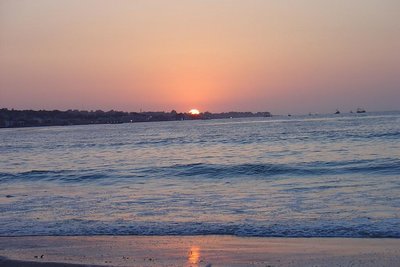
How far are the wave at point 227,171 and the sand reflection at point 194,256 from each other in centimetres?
1347

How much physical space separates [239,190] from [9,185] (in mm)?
10400

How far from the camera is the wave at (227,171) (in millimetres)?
23688

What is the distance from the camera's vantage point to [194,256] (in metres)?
9.62

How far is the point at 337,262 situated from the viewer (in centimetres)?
884

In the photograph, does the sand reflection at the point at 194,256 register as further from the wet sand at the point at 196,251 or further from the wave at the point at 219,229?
the wave at the point at 219,229

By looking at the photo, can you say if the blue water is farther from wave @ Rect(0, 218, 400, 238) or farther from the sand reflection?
the sand reflection

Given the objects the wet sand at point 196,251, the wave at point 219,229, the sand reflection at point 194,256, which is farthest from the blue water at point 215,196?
the sand reflection at point 194,256

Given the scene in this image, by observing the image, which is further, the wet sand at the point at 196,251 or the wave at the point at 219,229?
the wave at the point at 219,229

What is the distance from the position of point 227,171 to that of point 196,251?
16.3m

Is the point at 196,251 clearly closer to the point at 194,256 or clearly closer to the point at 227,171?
the point at 194,256

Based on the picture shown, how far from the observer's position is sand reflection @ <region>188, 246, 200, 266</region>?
913 centimetres

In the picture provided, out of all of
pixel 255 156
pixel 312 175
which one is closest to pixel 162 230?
pixel 312 175

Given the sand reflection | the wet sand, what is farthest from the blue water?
the sand reflection

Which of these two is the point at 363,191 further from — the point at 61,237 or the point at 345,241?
the point at 61,237
